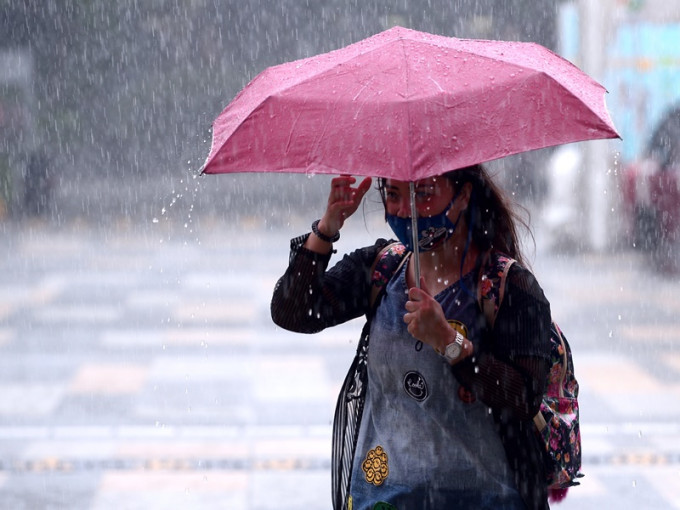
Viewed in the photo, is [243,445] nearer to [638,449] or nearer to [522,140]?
[638,449]

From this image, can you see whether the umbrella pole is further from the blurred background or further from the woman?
the blurred background

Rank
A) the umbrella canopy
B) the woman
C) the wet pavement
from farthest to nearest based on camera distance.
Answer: the wet pavement, the woman, the umbrella canopy

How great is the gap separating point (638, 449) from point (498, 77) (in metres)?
4.26

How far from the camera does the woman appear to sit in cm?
242

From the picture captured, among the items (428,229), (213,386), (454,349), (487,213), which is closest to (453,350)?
(454,349)

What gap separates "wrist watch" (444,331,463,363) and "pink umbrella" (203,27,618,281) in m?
0.23

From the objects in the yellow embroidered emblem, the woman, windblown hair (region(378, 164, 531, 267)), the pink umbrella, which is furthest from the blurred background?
the yellow embroidered emblem

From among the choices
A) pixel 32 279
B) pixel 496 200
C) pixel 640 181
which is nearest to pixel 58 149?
pixel 32 279

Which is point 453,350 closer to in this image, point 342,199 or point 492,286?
point 492,286

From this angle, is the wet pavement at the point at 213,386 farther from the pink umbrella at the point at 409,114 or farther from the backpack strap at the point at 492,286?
the pink umbrella at the point at 409,114

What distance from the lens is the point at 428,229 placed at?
8.37 feet

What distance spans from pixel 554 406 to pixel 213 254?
40.7ft

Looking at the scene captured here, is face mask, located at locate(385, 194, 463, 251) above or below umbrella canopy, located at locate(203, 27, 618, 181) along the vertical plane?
below

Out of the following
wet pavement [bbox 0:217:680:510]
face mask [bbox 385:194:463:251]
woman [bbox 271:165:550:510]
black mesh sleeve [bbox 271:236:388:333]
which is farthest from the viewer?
wet pavement [bbox 0:217:680:510]
